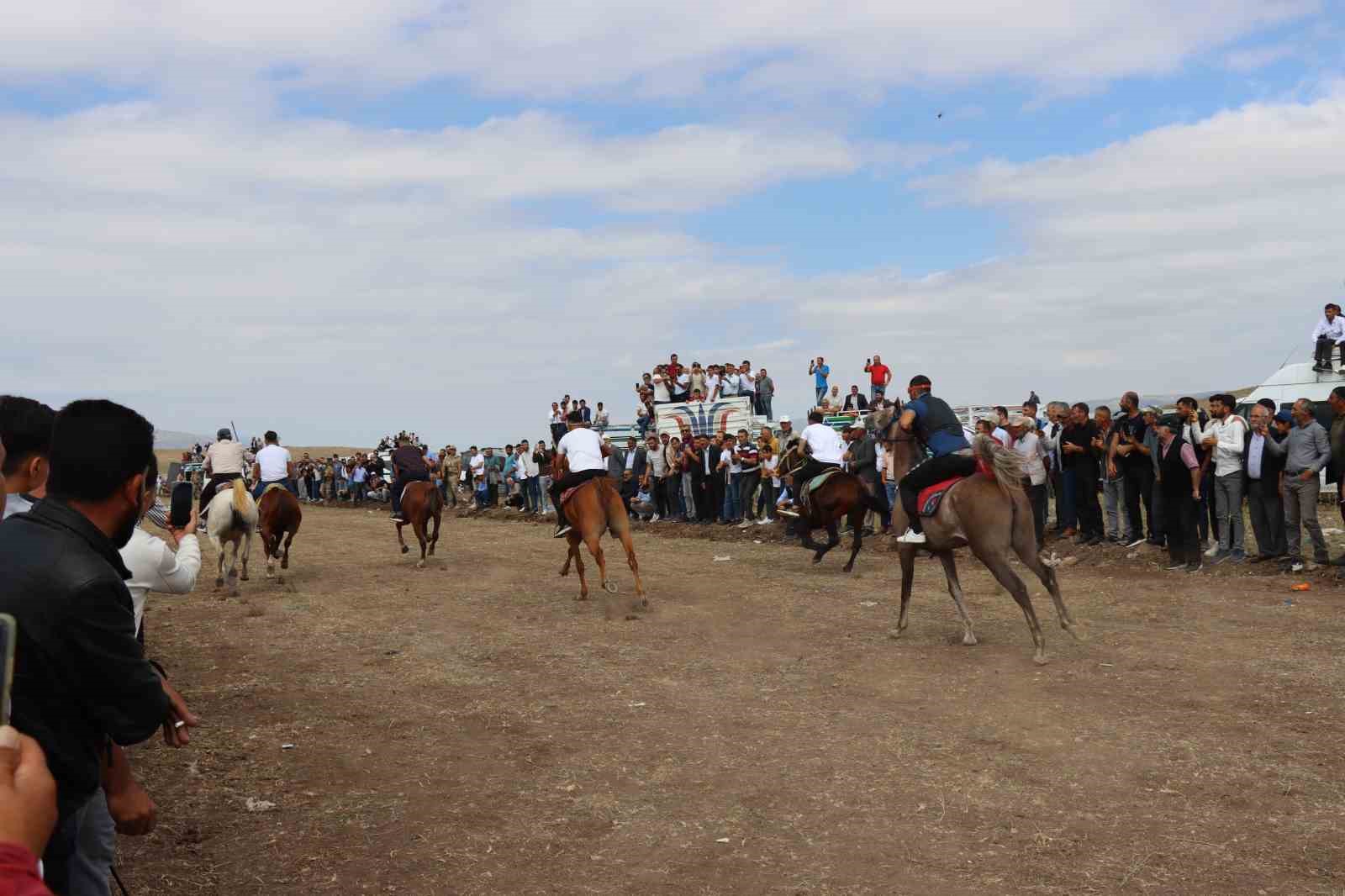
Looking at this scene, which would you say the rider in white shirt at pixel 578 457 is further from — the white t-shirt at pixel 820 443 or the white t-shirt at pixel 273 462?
the white t-shirt at pixel 273 462

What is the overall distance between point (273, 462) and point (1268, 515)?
14.6 metres

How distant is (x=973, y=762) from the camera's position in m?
7.47

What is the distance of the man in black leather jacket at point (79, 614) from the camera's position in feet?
9.58

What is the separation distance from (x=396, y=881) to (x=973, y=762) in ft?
12.3

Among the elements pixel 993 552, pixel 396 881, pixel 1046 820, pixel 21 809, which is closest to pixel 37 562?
pixel 21 809

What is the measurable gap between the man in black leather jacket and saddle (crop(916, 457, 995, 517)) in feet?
29.0

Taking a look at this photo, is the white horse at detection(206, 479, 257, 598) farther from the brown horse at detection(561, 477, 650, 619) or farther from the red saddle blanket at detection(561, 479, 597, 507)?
the brown horse at detection(561, 477, 650, 619)

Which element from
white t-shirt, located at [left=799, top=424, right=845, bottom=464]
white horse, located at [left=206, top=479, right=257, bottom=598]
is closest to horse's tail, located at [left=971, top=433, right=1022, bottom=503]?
white t-shirt, located at [left=799, top=424, right=845, bottom=464]

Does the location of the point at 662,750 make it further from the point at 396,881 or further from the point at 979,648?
the point at 979,648

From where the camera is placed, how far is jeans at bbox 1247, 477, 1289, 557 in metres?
15.1

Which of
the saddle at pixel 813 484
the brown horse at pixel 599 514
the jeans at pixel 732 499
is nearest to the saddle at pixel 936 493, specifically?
the brown horse at pixel 599 514

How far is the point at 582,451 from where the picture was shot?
1438 cm

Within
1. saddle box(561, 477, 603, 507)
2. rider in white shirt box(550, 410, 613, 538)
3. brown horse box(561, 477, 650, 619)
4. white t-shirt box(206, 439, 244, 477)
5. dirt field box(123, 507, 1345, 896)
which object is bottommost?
dirt field box(123, 507, 1345, 896)

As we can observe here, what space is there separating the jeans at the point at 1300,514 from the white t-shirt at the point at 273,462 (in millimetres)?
14473
